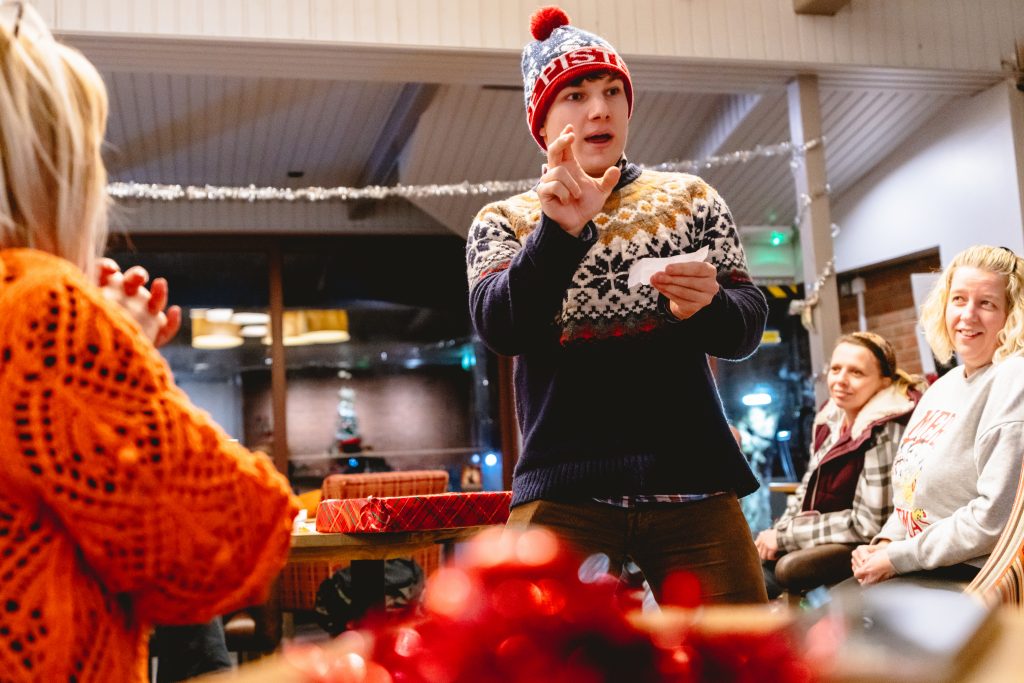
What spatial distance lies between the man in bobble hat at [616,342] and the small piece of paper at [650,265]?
11 mm

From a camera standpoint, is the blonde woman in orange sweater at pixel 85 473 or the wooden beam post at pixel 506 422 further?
the wooden beam post at pixel 506 422

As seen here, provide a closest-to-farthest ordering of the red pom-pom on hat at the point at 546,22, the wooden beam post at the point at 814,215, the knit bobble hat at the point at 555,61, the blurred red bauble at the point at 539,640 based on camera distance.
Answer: the blurred red bauble at the point at 539,640
the knit bobble hat at the point at 555,61
the red pom-pom on hat at the point at 546,22
the wooden beam post at the point at 814,215

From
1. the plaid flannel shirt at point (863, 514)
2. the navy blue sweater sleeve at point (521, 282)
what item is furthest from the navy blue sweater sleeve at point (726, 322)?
the plaid flannel shirt at point (863, 514)

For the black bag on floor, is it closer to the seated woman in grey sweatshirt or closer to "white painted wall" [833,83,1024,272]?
the seated woman in grey sweatshirt

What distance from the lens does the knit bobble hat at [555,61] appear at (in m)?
1.55

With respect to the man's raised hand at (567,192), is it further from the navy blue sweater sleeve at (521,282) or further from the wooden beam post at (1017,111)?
the wooden beam post at (1017,111)

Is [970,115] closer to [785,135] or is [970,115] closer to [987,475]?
[785,135]

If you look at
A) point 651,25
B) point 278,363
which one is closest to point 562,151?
point 651,25

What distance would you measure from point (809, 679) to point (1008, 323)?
2274 mm

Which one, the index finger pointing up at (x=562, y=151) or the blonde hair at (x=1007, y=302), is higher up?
the index finger pointing up at (x=562, y=151)

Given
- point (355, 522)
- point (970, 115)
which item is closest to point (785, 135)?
point (970, 115)

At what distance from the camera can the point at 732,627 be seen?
434 millimetres

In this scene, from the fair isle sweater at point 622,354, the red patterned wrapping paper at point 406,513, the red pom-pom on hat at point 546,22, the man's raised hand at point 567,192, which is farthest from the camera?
the red patterned wrapping paper at point 406,513

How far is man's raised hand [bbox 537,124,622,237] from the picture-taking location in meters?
1.28
